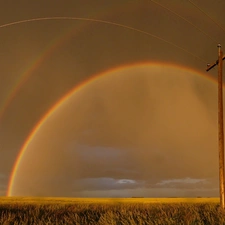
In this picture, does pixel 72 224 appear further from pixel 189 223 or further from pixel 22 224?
pixel 189 223

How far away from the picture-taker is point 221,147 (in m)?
19.6

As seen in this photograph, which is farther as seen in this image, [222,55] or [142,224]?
[222,55]

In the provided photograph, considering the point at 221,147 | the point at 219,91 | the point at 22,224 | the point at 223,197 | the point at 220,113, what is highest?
the point at 219,91

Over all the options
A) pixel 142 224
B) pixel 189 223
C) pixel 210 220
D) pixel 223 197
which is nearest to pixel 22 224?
pixel 142 224

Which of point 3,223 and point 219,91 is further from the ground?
point 219,91

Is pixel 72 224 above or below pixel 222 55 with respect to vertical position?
below

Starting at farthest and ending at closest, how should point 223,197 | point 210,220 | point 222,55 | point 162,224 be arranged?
point 222,55, point 223,197, point 210,220, point 162,224

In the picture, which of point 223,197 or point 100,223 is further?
point 223,197

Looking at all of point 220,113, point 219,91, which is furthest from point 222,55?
point 220,113

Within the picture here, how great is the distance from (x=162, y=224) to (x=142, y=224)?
0.65 metres

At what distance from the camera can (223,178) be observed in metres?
19.6

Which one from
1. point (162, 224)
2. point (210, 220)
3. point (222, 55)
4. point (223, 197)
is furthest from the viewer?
point (222, 55)

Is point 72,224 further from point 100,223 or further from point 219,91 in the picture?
point 219,91

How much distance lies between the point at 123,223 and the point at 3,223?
3671 mm
